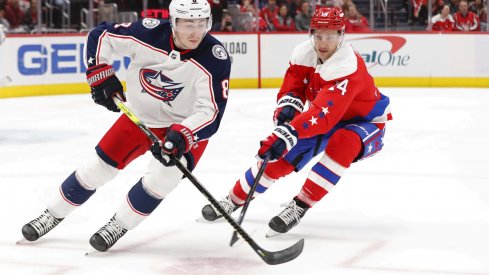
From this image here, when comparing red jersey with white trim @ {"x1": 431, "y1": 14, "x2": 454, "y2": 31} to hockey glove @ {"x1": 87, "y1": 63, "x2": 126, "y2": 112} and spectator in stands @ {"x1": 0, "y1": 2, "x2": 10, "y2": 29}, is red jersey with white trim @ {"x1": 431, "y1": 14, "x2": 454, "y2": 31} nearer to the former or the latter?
spectator in stands @ {"x1": 0, "y1": 2, "x2": 10, "y2": 29}

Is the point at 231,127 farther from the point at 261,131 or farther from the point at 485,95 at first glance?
the point at 485,95

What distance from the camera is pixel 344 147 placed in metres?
3.64

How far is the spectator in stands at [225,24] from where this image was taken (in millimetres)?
10914

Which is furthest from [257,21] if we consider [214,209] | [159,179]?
[159,179]

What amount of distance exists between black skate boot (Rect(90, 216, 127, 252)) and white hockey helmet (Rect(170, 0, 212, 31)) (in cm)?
76

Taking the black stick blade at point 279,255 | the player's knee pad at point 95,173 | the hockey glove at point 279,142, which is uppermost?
the hockey glove at point 279,142

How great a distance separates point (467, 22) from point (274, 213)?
7.33m

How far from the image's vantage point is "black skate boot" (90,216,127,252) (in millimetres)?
3342

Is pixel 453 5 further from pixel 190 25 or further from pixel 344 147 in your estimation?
pixel 190 25

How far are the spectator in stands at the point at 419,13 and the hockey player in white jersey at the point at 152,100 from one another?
25.9ft

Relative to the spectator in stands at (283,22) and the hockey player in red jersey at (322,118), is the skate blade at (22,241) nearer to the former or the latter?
the hockey player in red jersey at (322,118)

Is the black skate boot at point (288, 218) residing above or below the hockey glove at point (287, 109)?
below

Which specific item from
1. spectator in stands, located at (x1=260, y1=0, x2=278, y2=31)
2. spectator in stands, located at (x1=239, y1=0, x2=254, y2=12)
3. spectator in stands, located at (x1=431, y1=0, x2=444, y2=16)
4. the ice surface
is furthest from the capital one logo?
the ice surface

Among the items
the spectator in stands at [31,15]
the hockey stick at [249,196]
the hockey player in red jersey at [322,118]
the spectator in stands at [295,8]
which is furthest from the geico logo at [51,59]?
the hockey stick at [249,196]
